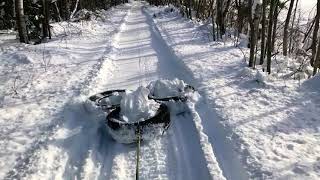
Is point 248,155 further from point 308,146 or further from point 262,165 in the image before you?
point 308,146

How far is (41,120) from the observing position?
6.82 meters

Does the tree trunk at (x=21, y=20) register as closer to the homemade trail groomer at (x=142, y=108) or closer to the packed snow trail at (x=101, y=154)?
the packed snow trail at (x=101, y=154)

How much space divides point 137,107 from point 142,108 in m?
0.08

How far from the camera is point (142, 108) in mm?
6453

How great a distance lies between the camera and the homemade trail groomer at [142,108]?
19.7 feet

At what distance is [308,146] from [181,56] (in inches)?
256

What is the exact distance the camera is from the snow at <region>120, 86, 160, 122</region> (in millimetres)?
6344

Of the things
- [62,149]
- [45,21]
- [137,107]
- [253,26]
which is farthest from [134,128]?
[45,21]

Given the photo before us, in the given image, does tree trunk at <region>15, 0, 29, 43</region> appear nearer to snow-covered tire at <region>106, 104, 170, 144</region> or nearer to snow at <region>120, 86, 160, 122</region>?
snow at <region>120, 86, 160, 122</region>

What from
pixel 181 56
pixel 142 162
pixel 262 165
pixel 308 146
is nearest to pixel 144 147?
pixel 142 162

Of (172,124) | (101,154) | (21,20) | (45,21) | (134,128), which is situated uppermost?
(21,20)

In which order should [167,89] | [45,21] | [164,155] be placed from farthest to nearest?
[45,21], [167,89], [164,155]

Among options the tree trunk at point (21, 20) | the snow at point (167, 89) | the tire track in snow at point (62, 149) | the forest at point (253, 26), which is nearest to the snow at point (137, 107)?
the tire track in snow at point (62, 149)

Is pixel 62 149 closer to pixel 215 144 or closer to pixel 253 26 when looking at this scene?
pixel 215 144
